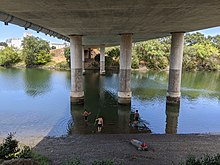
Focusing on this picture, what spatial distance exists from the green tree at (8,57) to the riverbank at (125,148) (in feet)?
225

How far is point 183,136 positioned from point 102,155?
681 centimetres

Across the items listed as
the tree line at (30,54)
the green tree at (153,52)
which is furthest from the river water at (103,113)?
the tree line at (30,54)

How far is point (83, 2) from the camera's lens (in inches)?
450

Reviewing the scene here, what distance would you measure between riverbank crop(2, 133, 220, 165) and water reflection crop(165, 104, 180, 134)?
280cm

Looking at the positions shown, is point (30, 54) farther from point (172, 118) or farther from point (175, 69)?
point (172, 118)

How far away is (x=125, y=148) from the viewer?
1315 centimetres

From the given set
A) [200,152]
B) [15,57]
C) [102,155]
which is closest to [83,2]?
[102,155]

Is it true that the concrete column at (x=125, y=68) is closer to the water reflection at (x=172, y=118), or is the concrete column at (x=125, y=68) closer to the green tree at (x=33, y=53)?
the water reflection at (x=172, y=118)

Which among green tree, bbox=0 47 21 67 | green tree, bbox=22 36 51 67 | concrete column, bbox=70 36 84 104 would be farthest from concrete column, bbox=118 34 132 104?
green tree, bbox=0 47 21 67

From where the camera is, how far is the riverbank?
11.7 m

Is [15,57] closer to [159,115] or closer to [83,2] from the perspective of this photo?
[159,115]

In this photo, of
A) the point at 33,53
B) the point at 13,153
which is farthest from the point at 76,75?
the point at 33,53

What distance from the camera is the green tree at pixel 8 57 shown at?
2923 inches

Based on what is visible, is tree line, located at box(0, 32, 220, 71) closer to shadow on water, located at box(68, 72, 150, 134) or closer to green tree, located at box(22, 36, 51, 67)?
green tree, located at box(22, 36, 51, 67)
